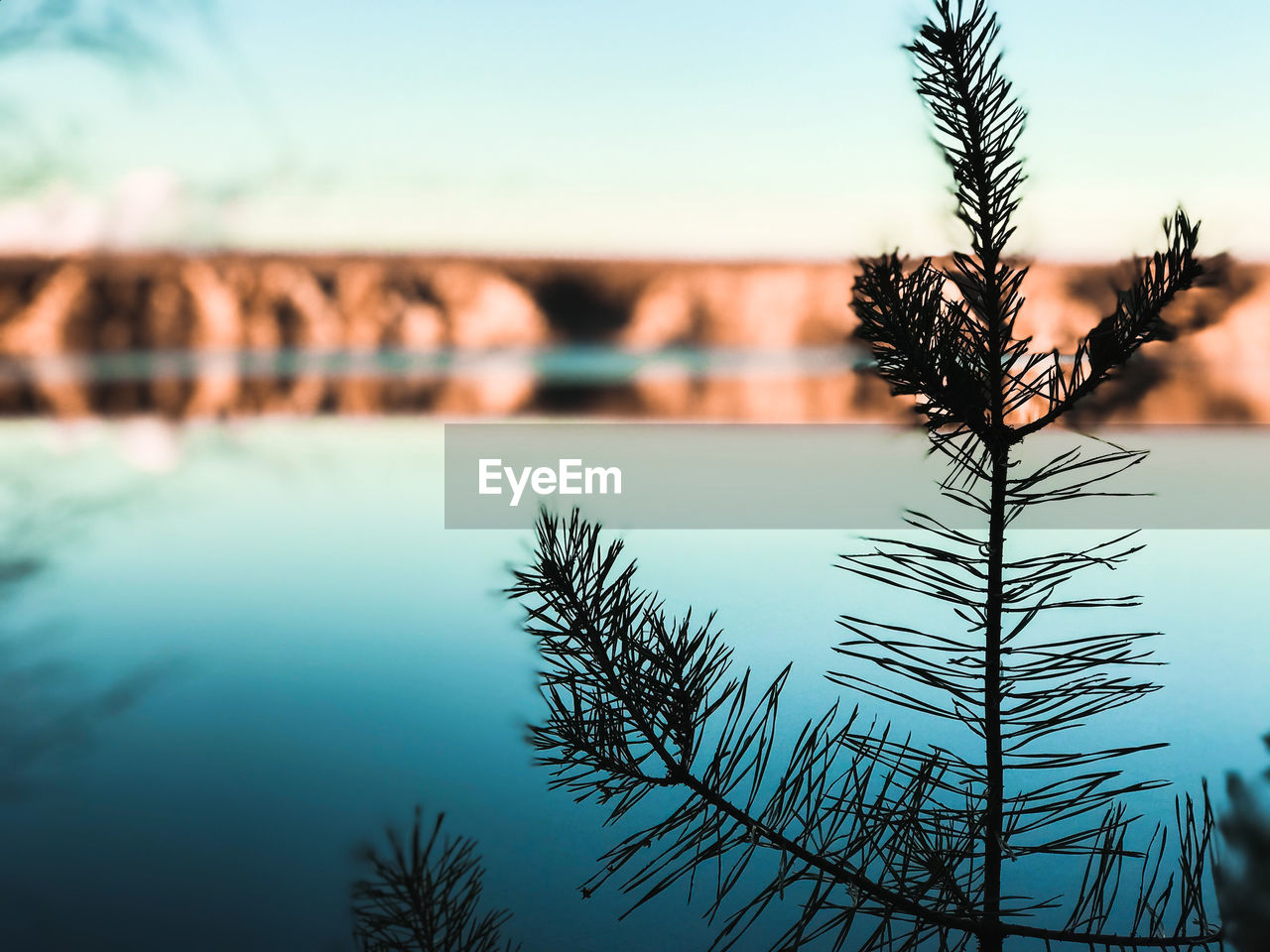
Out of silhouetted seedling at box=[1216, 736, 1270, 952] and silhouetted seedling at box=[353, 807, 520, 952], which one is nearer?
→ silhouetted seedling at box=[1216, 736, 1270, 952]

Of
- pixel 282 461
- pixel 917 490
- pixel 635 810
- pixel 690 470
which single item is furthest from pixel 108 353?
pixel 635 810

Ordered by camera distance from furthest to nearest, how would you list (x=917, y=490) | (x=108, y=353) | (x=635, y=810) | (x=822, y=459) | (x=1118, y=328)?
1. (x=108, y=353)
2. (x=822, y=459)
3. (x=917, y=490)
4. (x=635, y=810)
5. (x=1118, y=328)

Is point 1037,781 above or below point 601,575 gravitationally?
below

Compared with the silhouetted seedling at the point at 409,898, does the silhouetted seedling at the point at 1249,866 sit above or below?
above

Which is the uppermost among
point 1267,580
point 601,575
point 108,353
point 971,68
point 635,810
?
point 108,353

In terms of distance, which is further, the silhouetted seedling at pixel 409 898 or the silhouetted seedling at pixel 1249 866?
the silhouetted seedling at pixel 409 898

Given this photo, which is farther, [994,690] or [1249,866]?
[994,690]

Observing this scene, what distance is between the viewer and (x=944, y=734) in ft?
A: 3.59

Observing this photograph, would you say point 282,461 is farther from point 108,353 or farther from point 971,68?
point 108,353

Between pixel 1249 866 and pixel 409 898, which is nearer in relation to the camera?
pixel 1249 866

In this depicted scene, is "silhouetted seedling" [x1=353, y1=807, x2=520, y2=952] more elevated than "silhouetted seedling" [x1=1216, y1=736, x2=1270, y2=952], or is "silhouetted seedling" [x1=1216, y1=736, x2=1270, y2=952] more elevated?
"silhouetted seedling" [x1=1216, y1=736, x2=1270, y2=952]

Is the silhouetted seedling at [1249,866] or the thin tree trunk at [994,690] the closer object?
the silhouetted seedling at [1249,866]

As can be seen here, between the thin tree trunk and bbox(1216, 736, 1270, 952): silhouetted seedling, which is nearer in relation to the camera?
bbox(1216, 736, 1270, 952): silhouetted seedling

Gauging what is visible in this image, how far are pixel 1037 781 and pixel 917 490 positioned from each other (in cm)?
142
